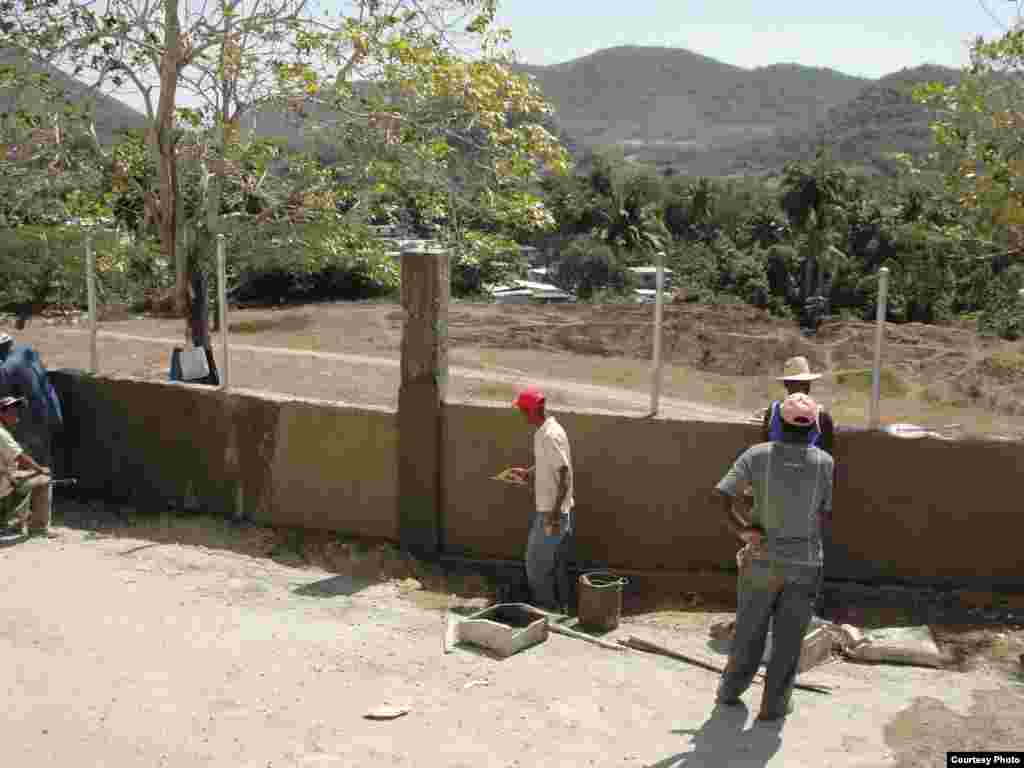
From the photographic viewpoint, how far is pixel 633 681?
6320 millimetres

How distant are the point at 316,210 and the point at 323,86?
1161 mm

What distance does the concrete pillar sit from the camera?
8.49 meters

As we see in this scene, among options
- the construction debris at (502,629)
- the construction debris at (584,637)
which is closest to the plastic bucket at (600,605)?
the construction debris at (584,637)

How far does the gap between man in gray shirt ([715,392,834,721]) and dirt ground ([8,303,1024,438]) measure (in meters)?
13.5

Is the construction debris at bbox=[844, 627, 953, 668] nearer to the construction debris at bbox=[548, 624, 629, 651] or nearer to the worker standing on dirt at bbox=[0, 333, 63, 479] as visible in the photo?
the construction debris at bbox=[548, 624, 629, 651]

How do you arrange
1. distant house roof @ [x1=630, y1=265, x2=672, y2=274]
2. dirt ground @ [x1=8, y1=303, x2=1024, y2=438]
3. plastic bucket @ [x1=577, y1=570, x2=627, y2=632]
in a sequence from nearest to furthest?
plastic bucket @ [x1=577, y1=570, x2=627, y2=632] → dirt ground @ [x1=8, y1=303, x2=1024, y2=438] → distant house roof @ [x1=630, y1=265, x2=672, y2=274]

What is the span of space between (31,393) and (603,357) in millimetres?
18887

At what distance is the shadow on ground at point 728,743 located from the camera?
526 centimetres

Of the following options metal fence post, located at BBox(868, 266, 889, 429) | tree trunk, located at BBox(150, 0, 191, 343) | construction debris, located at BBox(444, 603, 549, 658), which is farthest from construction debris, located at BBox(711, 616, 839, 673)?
tree trunk, located at BBox(150, 0, 191, 343)

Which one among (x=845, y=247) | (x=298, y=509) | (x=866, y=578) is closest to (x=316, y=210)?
(x=298, y=509)

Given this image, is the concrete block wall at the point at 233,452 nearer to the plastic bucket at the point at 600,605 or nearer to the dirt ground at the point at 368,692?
the dirt ground at the point at 368,692

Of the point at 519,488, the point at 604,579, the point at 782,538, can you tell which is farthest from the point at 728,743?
the point at 519,488

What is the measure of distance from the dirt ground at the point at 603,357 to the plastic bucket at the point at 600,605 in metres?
11.9

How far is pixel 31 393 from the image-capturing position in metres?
9.25
